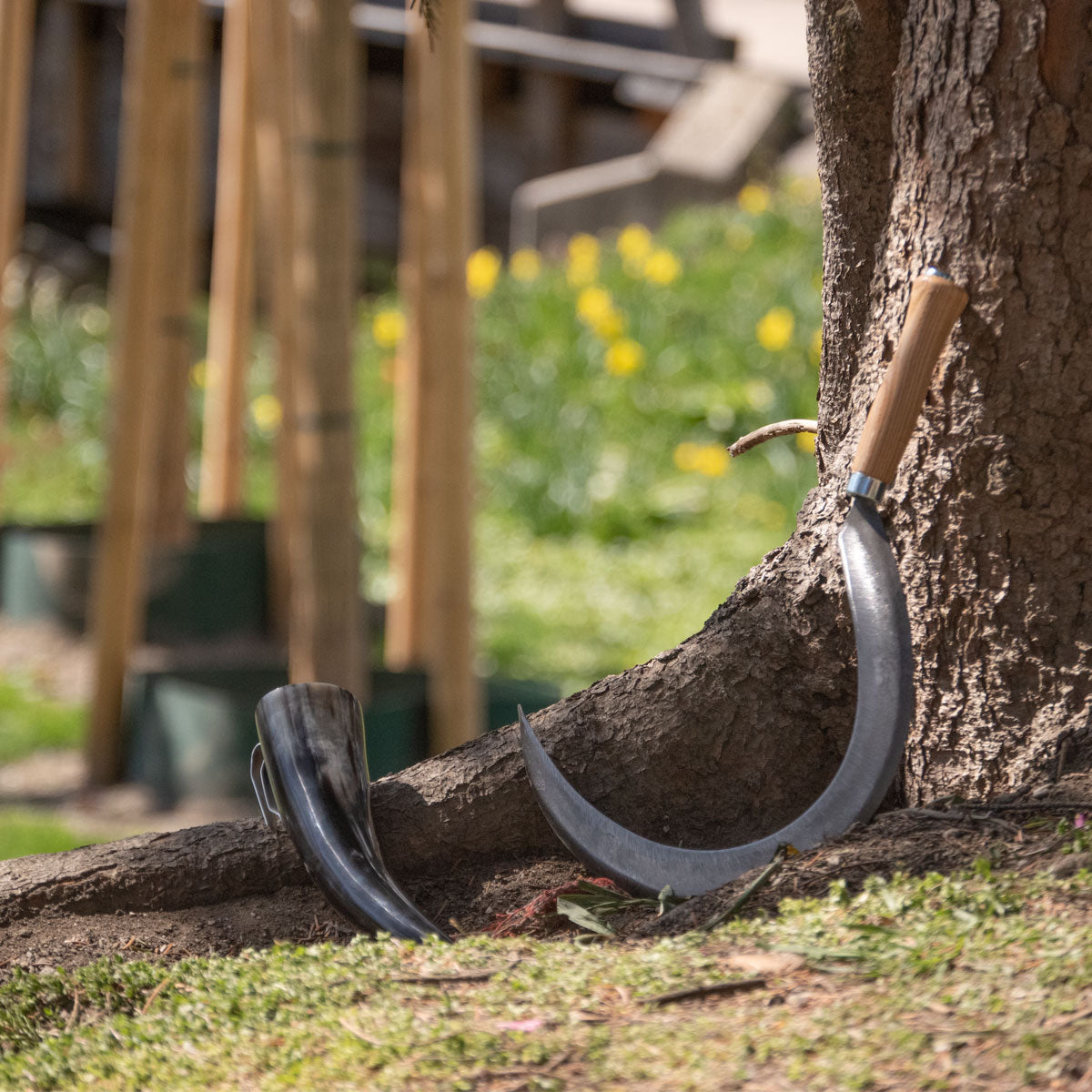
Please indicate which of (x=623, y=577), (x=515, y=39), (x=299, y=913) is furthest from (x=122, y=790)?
(x=515, y=39)

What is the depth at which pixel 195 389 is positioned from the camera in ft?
23.7

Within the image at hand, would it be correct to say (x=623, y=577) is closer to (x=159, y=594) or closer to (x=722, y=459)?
(x=722, y=459)

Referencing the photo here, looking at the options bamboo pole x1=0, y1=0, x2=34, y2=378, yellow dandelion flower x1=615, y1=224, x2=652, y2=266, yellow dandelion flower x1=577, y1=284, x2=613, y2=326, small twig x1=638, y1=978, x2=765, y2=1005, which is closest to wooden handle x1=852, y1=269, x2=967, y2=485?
small twig x1=638, y1=978, x2=765, y2=1005

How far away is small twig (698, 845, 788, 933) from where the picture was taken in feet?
4.39

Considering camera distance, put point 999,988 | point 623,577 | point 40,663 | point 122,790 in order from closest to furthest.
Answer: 1. point 999,988
2. point 122,790
3. point 40,663
4. point 623,577

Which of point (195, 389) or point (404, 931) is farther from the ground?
point (195, 389)

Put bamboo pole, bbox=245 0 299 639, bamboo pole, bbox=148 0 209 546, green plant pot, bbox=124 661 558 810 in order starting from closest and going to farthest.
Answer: green plant pot, bbox=124 661 558 810 < bamboo pole, bbox=245 0 299 639 < bamboo pole, bbox=148 0 209 546

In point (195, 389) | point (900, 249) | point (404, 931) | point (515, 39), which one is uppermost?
point (515, 39)

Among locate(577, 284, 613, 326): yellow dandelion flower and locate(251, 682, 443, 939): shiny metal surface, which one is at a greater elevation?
locate(577, 284, 613, 326): yellow dandelion flower

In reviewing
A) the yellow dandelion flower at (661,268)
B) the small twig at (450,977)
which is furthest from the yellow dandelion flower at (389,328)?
the small twig at (450,977)

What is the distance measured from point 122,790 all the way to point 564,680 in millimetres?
1415

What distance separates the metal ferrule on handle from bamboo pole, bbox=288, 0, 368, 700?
1879 millimetres

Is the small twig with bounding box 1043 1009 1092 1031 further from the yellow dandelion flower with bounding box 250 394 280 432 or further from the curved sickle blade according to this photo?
the yellow dandelion flower with bounding box 250 394 280 432

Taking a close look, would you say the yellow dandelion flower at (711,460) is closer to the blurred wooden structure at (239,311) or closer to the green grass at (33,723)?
the blurred wooden structure at (239,311)
